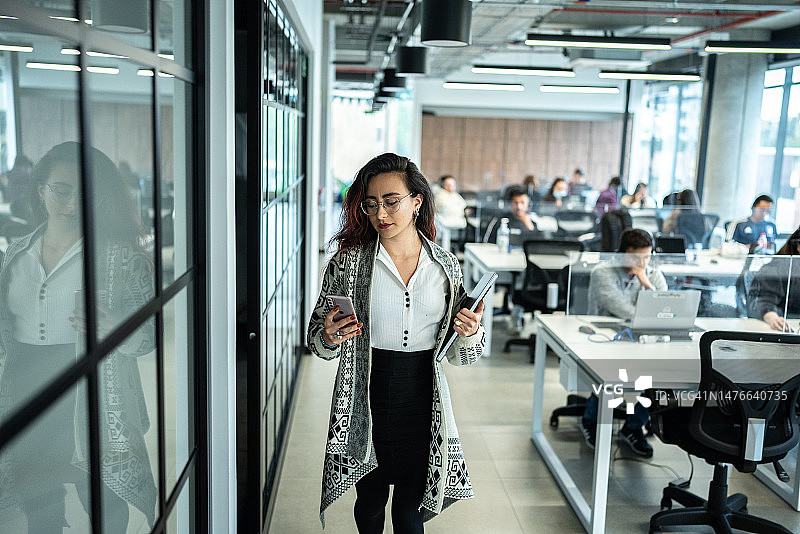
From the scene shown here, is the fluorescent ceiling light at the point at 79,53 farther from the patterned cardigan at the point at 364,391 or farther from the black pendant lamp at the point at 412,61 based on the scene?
the black pendant lamp at the point at 412,61

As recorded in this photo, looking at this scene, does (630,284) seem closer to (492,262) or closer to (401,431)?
(401,431)

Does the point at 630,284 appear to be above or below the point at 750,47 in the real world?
below

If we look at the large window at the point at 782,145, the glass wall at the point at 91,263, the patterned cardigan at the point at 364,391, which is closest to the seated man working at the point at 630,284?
the patterned cardigan at the point at 364,391

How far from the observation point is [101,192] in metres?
1.31

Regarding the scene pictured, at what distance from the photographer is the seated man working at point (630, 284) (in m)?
4.41

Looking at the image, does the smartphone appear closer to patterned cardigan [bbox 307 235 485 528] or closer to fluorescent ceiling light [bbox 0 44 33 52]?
patterned cardigan [bbox 307 235 485 528]

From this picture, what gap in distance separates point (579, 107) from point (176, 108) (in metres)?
16.0

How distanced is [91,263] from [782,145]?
11469 mm

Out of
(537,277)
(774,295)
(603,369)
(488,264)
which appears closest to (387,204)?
(603,369)

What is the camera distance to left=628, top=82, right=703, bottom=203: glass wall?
1455 centimetres

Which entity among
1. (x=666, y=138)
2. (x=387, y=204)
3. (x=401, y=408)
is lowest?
(x=401, y=408)

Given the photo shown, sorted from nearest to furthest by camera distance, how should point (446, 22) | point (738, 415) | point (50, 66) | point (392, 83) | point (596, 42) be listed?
point (50, 66) < point (738, 415) < point (446, 22) < point (596, 42) < point (392, 83)

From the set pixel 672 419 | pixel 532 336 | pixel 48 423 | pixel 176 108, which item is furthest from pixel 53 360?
pixel 532 336

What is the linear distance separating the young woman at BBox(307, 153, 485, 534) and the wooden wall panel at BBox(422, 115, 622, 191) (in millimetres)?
14945
